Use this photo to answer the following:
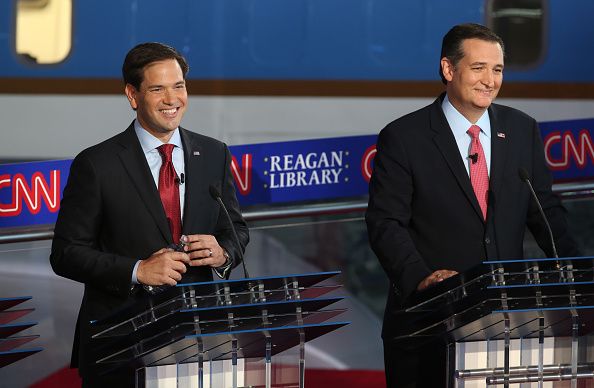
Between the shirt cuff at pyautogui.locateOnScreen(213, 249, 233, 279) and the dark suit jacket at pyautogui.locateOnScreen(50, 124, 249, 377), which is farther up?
the dark suit jacket at pyautogui.locateOnScreen(50, 124, 249, 377)

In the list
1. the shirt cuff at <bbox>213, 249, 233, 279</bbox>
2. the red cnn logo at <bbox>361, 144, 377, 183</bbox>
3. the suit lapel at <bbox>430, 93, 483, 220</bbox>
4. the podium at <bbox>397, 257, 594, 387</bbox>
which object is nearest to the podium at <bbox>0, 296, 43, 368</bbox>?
the shirt cuff at <bbox>213, 249, 233, 279</bbox>

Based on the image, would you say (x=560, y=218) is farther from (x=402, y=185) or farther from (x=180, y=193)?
(x=180, y=193)

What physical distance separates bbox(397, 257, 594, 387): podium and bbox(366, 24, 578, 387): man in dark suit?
0.46 metres

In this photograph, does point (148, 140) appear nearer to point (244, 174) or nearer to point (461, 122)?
point (461, 122)

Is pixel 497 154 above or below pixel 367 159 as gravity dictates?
below

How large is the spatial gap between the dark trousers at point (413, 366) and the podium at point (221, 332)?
0.52 metres

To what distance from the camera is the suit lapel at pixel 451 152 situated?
338 centimetres

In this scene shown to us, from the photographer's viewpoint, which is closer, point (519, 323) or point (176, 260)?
point (519, 323)

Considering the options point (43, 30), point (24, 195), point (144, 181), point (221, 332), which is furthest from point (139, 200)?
point (43, 30)

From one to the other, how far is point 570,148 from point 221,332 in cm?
280

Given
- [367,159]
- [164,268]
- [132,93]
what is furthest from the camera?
[367,159]

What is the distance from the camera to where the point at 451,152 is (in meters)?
3.40

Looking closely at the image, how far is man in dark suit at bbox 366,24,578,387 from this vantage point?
3.38 metres

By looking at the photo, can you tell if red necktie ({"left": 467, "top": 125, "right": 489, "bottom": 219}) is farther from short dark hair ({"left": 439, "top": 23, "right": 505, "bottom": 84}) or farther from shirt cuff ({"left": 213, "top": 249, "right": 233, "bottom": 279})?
shirt cuff ({"left": 213, "top": 249, "right": 233, "bottom": 279})
